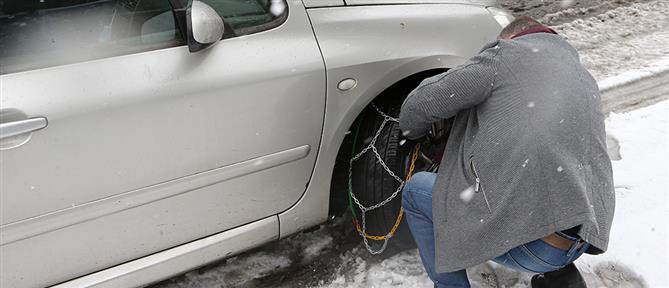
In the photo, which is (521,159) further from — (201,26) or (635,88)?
(635,88)

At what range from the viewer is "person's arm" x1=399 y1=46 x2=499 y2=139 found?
1811mm

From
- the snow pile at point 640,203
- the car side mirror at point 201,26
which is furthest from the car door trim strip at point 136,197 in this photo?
the snow pile at point 640,203

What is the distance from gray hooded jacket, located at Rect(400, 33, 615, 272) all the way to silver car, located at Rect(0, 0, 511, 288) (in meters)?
0.51

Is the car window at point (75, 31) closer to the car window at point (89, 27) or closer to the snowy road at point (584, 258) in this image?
the car window at point (89, 27)

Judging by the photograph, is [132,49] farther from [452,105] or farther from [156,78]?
[452,105]

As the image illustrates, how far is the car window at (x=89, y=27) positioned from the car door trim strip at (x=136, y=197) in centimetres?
49

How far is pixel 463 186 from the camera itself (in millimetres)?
1886

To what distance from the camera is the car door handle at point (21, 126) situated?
1698 millimetres

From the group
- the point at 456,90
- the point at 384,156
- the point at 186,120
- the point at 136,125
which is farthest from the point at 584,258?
the point at 136,125

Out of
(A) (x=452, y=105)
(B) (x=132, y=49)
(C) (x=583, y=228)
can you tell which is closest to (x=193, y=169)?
(B) (x=132, y=49)

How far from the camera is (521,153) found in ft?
5.62

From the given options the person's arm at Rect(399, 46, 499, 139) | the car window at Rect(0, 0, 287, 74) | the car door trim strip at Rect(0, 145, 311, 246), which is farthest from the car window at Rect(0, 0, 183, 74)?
the person's arm at Rect(399, 46, 499, 139)

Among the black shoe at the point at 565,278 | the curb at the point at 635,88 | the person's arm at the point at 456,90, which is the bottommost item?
the curb at the point at 635,88

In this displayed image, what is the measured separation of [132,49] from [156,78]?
0.43 ft
